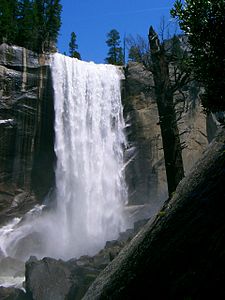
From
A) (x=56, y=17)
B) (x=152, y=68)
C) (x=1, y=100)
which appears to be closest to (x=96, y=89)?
(x=1, y=100)

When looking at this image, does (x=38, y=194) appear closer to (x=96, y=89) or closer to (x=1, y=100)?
(x=1, y=100)

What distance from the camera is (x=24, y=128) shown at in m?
32.5

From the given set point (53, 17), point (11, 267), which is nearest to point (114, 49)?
point (53, 17)

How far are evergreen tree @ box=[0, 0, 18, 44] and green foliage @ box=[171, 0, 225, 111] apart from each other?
32436 mm

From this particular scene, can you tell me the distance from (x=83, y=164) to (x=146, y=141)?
18.0ft

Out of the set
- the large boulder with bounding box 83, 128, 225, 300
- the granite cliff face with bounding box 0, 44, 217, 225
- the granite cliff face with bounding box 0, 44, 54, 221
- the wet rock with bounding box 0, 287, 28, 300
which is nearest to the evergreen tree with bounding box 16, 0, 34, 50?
the granite cliff face with bounding box 0, 44, 54, 221

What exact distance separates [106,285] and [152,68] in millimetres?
6865

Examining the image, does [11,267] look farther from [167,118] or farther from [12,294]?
[167,118]

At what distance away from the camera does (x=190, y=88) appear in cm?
3816

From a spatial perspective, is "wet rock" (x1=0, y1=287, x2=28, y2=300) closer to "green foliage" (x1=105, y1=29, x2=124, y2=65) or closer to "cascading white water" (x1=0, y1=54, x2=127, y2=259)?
"cascading white water" (x1=0, y1=54, x2=127, y2=259)

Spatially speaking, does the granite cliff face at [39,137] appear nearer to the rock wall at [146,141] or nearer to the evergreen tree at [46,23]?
the rock wall at [146,141]

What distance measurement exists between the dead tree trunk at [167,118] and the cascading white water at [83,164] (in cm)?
2026

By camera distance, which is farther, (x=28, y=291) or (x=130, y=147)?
(x=130, y=147)

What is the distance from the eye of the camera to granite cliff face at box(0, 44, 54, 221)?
31.9 m
